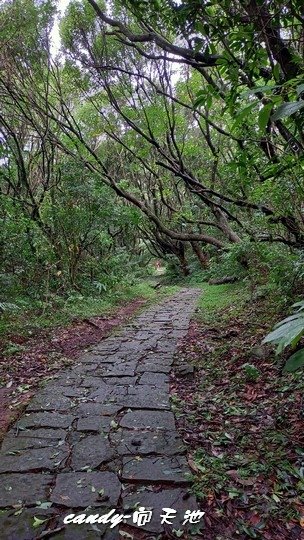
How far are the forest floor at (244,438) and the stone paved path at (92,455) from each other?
163 mm

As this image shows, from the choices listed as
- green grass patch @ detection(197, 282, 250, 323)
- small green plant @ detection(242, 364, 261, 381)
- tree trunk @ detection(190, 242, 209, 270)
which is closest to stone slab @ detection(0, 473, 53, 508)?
small green plant @ detection(242, 364, 261, 381)

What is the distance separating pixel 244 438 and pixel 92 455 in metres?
1.06

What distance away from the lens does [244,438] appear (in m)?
2.54

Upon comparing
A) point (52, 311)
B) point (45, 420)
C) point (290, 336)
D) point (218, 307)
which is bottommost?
point (218, 307)

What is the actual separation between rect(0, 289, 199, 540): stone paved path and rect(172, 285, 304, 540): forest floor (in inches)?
6.4

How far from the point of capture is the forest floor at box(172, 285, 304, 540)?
6.02 feet

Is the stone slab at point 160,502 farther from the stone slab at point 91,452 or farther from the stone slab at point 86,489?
the stone slab at point 91,452

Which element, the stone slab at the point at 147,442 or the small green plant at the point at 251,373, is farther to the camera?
the small green plant at the point at 251,373

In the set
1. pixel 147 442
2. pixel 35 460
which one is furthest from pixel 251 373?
pixel 35 460

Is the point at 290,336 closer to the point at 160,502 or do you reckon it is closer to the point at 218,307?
the point at 160,502

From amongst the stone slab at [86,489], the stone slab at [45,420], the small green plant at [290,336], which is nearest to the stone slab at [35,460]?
the stone slab at [86,489]

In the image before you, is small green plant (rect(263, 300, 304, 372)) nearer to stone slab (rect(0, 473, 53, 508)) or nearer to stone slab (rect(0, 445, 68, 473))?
stone slab (rect(0, 473, 53, 508))

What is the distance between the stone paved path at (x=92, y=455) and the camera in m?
1.87

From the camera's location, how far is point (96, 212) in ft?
28.2
